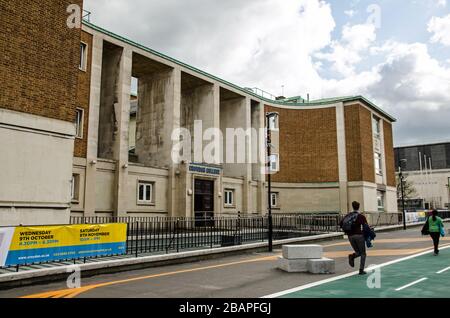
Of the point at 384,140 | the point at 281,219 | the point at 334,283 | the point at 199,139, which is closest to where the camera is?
the point at 334,283

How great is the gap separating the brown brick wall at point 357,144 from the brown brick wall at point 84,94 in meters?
27.2

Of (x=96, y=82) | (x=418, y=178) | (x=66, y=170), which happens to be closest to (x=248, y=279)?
(x=66, y=170)

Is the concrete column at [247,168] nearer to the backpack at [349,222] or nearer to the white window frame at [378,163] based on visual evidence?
the white window frame at [378,163]

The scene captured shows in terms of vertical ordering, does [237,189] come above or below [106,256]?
above

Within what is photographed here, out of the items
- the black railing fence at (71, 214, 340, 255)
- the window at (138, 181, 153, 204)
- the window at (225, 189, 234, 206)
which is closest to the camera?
the black railing fence at (71, 214, 340, 255)

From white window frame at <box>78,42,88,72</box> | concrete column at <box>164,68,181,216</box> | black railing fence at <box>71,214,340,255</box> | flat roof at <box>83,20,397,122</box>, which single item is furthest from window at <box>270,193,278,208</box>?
white window frame at <box>78,42,88,72</box>

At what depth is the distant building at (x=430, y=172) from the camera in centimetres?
8375

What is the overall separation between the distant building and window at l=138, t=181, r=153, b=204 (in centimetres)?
6938

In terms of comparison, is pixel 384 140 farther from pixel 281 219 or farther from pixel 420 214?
pixel 281 219

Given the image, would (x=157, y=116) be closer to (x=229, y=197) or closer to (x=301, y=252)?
(x=229, y=197)

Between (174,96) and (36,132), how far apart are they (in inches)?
631

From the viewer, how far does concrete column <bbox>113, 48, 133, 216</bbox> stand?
24.3 m

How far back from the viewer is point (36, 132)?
14.1 m

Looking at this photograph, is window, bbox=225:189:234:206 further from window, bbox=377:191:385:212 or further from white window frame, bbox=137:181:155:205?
window, bbox=377:191:385:212
